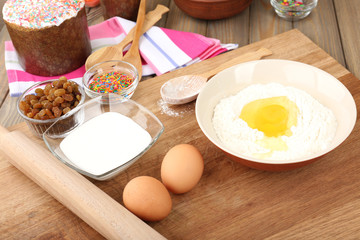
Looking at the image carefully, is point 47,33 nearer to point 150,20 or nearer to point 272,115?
point 150,20

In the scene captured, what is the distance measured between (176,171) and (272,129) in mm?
→ 338

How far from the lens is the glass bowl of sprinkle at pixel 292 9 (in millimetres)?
2172

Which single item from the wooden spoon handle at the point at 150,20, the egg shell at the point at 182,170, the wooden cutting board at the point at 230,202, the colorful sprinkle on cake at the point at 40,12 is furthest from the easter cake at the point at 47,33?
the egg shell at the point at 182,170

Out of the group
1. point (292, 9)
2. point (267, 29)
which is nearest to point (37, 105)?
point (267, 29)

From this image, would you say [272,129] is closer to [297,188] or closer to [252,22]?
[297,188]

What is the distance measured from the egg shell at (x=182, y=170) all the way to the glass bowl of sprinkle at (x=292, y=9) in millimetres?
1252

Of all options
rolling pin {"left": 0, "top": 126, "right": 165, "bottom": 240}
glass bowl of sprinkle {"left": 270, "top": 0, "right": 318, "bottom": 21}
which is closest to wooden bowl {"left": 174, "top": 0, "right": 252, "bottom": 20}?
glass bowl of sprinkle {"left": 270, "top": 0, "right": 318, "bottom": 21}

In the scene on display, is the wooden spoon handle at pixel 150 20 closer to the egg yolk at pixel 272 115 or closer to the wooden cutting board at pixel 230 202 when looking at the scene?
Answer: the wooden cutting board at pixel 230 202

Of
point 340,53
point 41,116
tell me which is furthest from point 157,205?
point 340,53

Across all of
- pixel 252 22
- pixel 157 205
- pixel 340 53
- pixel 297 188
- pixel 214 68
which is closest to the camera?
pixel 157 205

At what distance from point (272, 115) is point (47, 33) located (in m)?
1.01

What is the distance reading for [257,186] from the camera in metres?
1.28

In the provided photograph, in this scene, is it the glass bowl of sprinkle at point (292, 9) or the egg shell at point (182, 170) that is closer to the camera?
the egg shell at point (182, 170)

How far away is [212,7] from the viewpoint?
208cm
